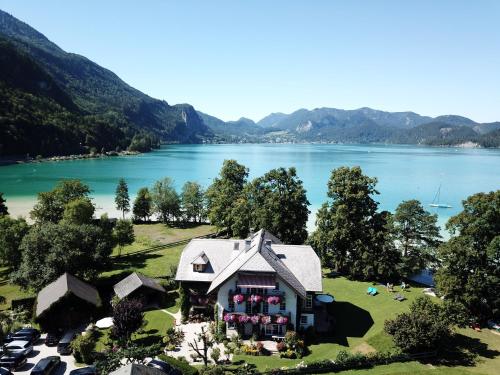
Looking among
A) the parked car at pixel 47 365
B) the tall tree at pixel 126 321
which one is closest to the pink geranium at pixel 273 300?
the tall tree at pixel 126 321

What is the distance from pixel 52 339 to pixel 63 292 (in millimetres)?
4201

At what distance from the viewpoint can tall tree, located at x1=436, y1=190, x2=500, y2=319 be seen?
36375mm

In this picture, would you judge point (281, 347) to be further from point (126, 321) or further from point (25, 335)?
point (25, 335)

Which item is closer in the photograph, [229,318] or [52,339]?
[52,339]

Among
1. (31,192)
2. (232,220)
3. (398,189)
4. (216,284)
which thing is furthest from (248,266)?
(398,189)

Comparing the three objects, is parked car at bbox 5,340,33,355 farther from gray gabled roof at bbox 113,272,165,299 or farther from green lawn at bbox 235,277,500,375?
green lawn at bbox 235,277,500,375

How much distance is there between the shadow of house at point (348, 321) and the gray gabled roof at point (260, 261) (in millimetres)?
4928

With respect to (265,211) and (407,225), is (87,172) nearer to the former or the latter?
(265,211)

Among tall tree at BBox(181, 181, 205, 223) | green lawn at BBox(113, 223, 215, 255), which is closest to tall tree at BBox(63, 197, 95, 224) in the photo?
green lawn at BBox(113, 223, 215, 255)

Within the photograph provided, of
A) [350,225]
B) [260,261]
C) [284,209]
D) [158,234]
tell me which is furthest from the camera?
[158,234]

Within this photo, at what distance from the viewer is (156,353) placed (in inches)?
1180

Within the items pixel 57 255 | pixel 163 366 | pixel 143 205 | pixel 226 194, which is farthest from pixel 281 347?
pixel 143 205

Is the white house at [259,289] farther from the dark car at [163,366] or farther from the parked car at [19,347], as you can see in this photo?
the parked car at [19,347]

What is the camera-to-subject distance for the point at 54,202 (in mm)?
62219
